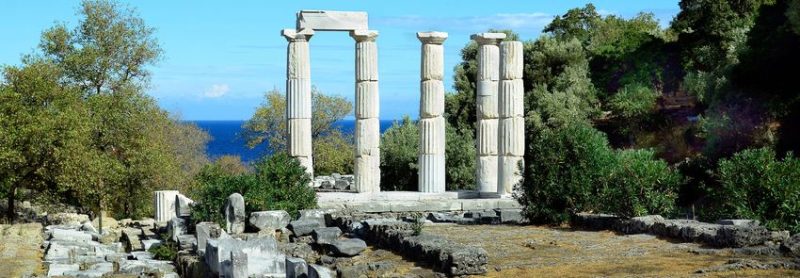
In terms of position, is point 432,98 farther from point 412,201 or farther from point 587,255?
point 587,255

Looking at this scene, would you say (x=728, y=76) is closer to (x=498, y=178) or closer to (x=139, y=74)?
(x=498, y=178)

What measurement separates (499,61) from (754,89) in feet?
28.7

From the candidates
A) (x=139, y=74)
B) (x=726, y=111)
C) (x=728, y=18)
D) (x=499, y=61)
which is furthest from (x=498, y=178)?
(x=728, y=18)

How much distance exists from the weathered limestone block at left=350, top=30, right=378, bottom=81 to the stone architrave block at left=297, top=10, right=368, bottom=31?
0.29 m

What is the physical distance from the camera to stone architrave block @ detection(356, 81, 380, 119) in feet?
118

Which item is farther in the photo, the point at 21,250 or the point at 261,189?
the point at 21,250

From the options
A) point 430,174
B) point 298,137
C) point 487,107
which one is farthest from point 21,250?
point 487,107

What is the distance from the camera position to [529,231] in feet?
81.6

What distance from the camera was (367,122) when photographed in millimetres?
36156

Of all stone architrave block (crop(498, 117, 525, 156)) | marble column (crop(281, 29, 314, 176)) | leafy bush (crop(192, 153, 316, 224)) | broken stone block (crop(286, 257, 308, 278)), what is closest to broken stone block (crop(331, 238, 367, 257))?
broken stone block (crop(286, 257, 308, 278))

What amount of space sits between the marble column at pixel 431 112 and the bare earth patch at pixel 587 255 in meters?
11.7

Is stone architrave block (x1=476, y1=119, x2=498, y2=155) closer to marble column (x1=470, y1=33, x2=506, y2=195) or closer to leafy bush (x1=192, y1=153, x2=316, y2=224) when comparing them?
marble column (x1=470, y1=33, x2=506, y2=195)

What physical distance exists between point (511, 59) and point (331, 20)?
549 cm

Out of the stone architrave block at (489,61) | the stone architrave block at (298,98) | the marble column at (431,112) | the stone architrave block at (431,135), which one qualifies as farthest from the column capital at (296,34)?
the stone architrave block at (489,61)
